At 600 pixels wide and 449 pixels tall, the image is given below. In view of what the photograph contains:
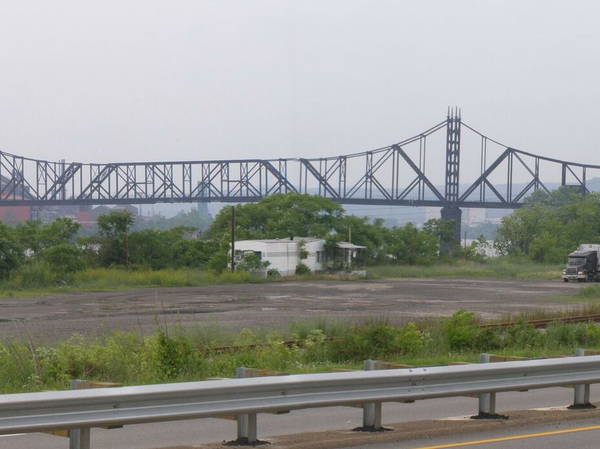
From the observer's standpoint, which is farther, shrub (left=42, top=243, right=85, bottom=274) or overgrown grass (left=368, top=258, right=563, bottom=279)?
overgrown grass (left=368, top=258, right=563, bottom=279)

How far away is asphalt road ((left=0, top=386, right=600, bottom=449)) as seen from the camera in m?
11.0

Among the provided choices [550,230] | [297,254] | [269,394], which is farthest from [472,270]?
[269,394]

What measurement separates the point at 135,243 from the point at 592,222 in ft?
188

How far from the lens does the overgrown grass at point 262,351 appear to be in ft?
52.8

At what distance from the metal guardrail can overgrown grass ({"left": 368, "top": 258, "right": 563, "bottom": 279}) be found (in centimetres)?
7001

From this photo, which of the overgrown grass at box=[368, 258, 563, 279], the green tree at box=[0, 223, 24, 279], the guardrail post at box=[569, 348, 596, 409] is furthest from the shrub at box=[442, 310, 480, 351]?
the overgrown grass at box=[368, 258, 563, 279]

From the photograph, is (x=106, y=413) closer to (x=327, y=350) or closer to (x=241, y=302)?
(x=327, y=350)

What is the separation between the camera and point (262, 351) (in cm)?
1956

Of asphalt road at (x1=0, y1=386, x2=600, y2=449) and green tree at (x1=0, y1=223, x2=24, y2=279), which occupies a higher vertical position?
green tree at (x1=0, y1=223, x2=24, y2=279)

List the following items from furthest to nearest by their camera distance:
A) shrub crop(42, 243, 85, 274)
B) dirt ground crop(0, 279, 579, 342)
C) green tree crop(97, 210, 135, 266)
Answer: green tree crop(97, 210, 135, 266), shrub crop(42, 243, 85, 274), dirt ground crop(0, 279, 579, 342)

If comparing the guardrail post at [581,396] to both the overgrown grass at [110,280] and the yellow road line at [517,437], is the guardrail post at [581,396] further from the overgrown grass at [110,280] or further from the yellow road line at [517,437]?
the overgrown grass at [110,280]

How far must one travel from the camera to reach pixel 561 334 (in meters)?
24.8

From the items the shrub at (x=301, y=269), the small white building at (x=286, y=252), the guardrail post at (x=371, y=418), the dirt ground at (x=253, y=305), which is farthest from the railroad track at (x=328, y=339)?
the shrub at (x=301, y=269)

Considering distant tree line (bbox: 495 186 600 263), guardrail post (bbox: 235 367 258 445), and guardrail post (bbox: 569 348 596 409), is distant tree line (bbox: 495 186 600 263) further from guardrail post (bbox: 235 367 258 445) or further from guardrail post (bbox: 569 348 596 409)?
guardrail post (bbox: 235 367 258 445)
